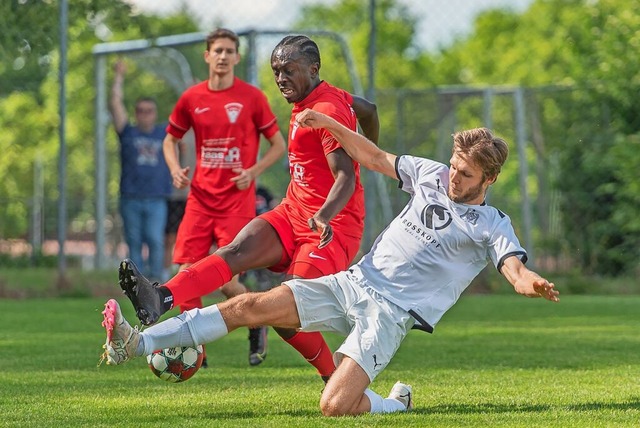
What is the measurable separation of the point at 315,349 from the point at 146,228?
819 cm

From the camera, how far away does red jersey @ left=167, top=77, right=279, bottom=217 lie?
8867mm

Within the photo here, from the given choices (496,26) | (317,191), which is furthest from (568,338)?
(496,26)

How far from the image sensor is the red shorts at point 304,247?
6.98 m

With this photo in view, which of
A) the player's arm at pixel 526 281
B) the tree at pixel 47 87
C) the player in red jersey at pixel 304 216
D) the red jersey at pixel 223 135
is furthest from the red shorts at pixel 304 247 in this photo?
the tree at pixel 47 87

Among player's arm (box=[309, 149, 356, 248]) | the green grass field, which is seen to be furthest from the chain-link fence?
player's arm (box=[309, 149, 356, 248])

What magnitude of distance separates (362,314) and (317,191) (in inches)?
37.8

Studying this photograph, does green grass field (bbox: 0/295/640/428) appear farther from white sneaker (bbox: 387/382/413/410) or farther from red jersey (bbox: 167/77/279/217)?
red jersey (bbox: 167/77/279/217)

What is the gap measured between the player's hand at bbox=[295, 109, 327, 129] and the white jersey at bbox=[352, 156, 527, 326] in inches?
22.9

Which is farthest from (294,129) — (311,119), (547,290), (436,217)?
(547,290)

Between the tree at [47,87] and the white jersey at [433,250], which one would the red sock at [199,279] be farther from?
the tree at [47,87]

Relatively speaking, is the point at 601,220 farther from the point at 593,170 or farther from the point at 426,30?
the point at 426,30

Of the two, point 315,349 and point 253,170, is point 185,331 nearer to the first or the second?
point 315,349

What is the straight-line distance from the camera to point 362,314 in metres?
6.49

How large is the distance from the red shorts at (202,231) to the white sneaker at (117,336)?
2706 mm
